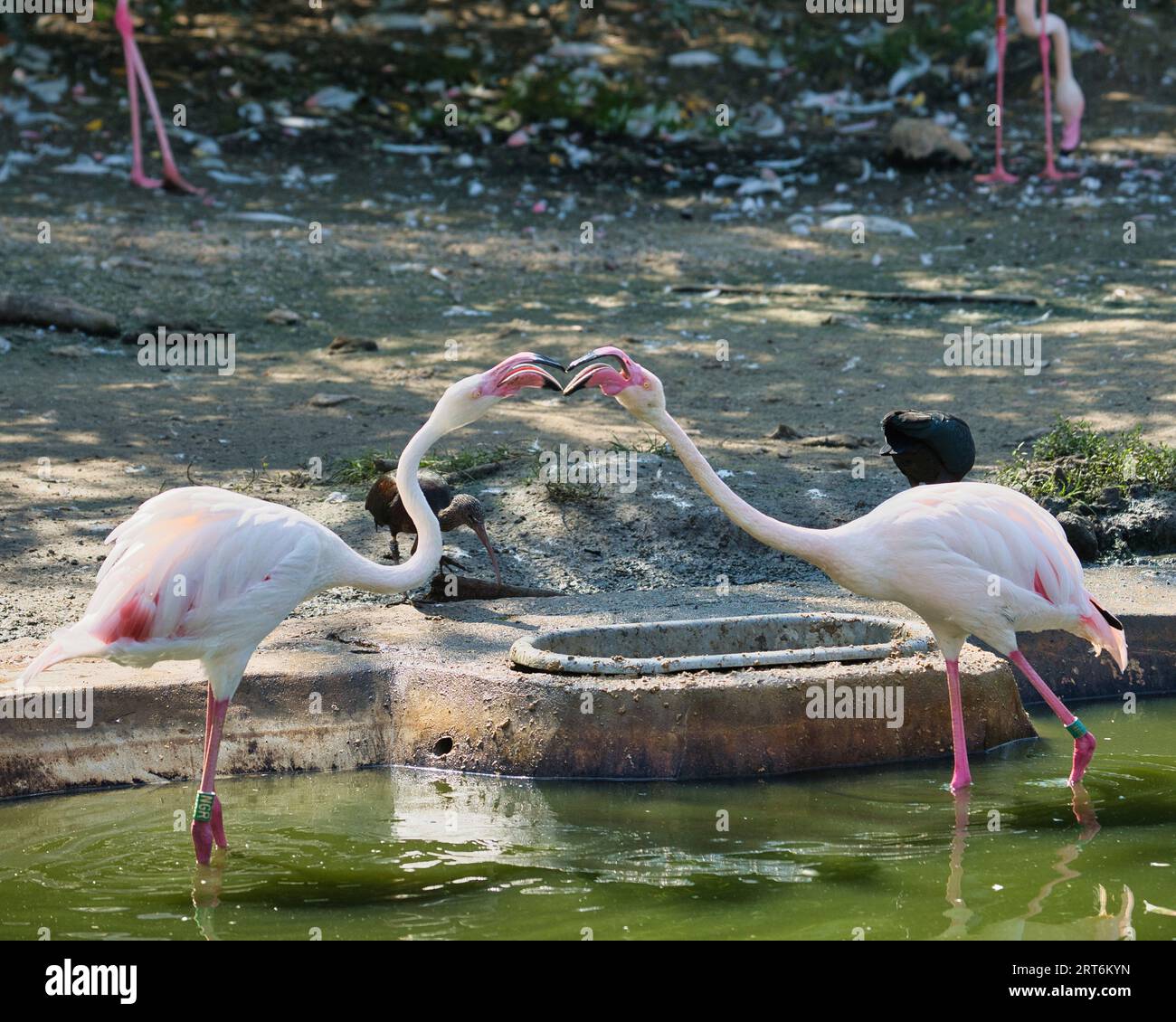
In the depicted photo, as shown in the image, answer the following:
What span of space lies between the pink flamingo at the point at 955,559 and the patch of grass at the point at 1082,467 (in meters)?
2.00

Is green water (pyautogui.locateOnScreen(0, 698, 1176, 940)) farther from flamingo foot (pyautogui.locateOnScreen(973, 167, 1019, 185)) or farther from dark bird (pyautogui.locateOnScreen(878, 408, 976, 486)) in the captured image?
flamingo foot (pyautogui.locateOnScreen(973, 167, 1019, 185))

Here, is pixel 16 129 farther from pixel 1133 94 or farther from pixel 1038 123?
pixel 1133 94

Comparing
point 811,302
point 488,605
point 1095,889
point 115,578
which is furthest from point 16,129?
point 1095,889

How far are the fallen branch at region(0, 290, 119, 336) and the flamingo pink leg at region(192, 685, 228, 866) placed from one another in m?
5.64

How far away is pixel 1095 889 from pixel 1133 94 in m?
12.7

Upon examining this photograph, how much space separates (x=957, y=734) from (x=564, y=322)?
6068 mm

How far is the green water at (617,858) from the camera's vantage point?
4551 mm

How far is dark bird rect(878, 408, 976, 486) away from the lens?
21.2 feet

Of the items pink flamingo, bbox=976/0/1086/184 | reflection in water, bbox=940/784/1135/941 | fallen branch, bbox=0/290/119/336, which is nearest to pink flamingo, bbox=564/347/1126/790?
reflection in water, bbox=940/784/1135/941

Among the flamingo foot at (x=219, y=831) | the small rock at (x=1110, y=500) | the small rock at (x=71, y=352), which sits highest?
the small rock at (x=71, y=352)
